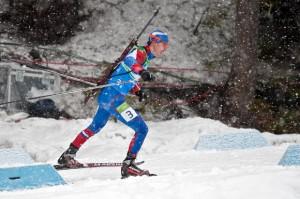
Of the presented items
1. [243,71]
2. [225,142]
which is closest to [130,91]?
[225,142]

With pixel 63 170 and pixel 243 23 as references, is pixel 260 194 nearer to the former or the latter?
pixel 63 170

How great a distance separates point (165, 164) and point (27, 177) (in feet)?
10.6

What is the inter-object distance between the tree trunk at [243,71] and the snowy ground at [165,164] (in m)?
1.13

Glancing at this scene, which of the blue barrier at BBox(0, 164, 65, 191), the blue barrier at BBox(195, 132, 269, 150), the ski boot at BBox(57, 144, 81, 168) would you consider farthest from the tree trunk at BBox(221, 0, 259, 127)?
the blue barrier at BBox(0, 164, 65, 191)

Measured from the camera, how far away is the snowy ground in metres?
5.84

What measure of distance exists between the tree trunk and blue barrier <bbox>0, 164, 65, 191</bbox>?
26.9 feet

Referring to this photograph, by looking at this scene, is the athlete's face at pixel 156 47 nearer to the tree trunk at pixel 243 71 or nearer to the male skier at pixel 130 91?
the male skier at pixel 130 91

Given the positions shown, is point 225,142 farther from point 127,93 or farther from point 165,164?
point 127,93

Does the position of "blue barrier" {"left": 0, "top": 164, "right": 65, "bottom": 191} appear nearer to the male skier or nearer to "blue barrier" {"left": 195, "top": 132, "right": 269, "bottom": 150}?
the male skier

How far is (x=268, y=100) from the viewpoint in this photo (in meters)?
17.0

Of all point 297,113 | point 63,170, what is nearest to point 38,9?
point 297,113

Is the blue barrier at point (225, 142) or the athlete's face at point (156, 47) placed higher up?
the athlete's face at point (156, 47)

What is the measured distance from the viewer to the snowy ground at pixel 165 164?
19.2 feet

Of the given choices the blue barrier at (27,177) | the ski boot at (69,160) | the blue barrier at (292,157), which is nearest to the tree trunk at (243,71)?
the blue barrier at (292,157)
